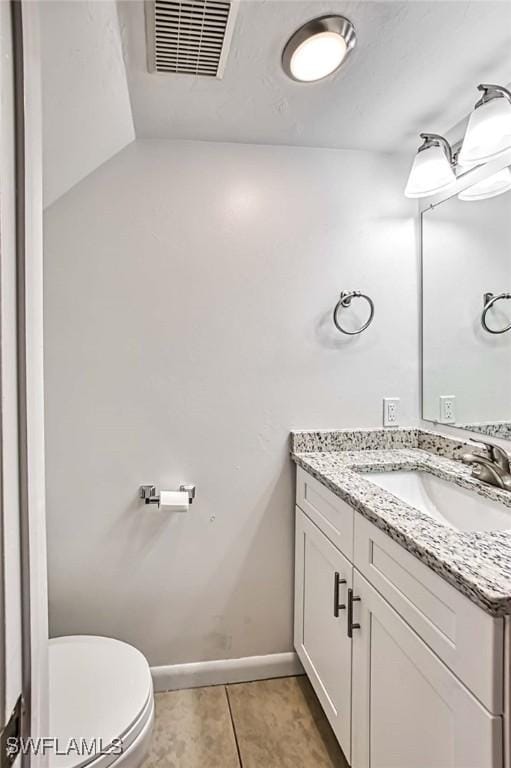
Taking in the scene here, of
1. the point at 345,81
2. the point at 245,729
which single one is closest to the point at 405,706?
the point at 245,729

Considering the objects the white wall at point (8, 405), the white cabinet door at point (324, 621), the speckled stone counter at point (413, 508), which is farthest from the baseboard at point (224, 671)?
the white wall at point (8, 405)

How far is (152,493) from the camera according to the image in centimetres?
181

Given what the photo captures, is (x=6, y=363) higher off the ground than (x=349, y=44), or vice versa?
(x=349, y=44)

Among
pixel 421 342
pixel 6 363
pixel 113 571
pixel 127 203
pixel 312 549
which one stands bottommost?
pixel 113 571

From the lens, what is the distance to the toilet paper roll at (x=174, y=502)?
1.73 metres

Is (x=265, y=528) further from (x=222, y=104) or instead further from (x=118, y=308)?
(x=222, y=104)

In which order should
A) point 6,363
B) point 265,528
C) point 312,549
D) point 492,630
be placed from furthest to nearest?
point 265,528 < point 312,549 < point 492,630 < point 6,363

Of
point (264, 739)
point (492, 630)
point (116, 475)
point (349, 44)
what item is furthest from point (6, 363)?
point (264, 739)

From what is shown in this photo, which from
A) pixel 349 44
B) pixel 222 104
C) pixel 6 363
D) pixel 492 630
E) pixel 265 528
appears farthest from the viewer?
pixel 265 528

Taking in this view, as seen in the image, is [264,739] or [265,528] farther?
Result: [265,528]

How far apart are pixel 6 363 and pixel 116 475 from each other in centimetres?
144

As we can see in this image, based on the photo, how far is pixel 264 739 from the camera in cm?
161

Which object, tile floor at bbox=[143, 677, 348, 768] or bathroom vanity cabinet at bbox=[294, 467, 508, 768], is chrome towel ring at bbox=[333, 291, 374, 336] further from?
tile floor at bbox=[143, 677, 348, 768]

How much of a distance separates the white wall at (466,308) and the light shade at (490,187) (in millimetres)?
22
